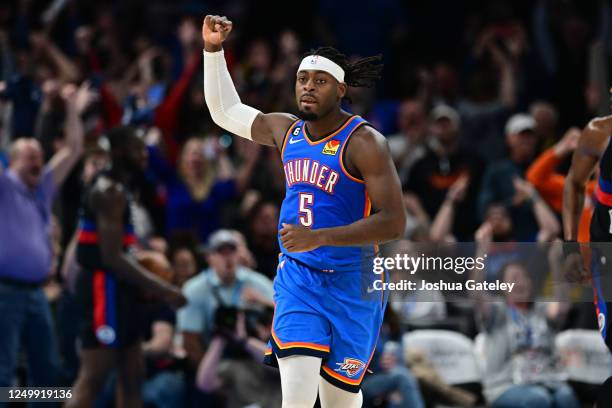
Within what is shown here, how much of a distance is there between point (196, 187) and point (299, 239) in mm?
5445

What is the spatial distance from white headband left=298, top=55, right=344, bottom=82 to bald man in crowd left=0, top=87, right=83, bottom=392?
3.08 metres

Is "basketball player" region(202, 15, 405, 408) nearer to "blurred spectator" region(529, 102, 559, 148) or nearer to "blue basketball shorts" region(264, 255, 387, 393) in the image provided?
"blue basketball shorts" region(264, 255, 387, 393)

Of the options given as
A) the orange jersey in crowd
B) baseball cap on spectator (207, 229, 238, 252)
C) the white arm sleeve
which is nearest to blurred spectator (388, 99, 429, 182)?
the orange jersey in crowd

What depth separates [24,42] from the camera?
12352mm

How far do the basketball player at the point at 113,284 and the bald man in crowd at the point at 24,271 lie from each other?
283 millimetres

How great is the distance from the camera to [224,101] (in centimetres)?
612

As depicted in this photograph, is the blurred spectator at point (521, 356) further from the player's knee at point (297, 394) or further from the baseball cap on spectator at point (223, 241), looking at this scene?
the player's knee at point (297, 394)

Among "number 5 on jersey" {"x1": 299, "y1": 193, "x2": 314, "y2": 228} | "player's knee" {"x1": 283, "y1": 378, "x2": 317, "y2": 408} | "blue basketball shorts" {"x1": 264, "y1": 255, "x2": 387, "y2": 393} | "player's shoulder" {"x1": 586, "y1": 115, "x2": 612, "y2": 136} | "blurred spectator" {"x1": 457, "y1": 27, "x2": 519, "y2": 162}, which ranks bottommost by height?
"player's knee" {"x1": 283, "y1": 378, "x2": 317, "y2": 408}

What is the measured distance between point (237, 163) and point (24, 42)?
2.94 metres

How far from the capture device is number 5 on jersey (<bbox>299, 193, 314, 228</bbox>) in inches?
221

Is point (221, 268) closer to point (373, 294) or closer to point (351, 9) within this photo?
point (373, 294)

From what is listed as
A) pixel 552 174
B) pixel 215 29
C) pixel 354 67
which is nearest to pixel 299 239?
pixel 354 67

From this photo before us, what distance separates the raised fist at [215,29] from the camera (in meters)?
6.00

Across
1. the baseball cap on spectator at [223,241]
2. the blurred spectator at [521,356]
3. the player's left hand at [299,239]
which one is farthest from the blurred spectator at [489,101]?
the player's left hand at [299,239]
